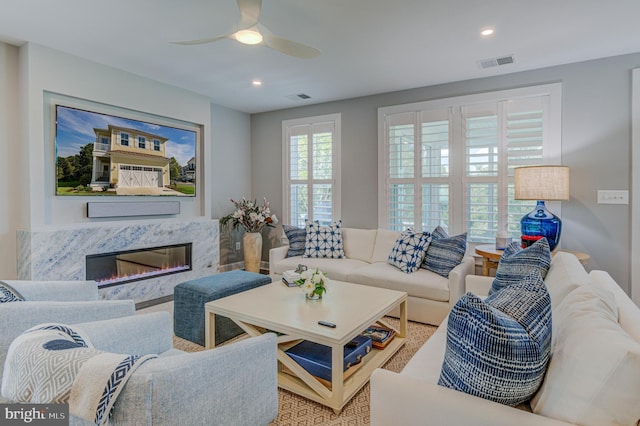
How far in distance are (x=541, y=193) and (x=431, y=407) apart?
2.71 metres

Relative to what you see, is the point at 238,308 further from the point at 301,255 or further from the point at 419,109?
the point at 419,109

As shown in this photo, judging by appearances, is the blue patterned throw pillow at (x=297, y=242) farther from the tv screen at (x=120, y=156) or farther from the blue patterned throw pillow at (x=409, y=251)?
the tv screen at (x=120, y=156)

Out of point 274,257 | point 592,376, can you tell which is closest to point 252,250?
point 274,257

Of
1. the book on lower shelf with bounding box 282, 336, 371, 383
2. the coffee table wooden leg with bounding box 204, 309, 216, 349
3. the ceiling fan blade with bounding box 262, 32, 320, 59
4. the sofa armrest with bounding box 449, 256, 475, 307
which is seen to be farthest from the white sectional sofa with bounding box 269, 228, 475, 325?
the ceiling fan blade with bounding box 262, 32, 320, 59

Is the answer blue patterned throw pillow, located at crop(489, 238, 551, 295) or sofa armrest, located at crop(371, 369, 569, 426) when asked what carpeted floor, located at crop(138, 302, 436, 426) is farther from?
blue patterned throw pillow, located at crop(489, 238, 551, 295)

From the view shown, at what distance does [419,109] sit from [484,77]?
78 cm

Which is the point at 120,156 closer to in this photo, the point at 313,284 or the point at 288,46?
the point at 288,46

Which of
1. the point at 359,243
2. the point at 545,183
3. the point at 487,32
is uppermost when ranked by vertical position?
the point at 487,32

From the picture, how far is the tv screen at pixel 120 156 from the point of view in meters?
3.34

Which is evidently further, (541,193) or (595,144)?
(595,144)

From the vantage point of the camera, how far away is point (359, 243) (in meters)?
4.30

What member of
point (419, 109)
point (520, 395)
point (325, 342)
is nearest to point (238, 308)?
→ point (325, 342)

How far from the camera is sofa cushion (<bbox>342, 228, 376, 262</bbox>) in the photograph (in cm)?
423

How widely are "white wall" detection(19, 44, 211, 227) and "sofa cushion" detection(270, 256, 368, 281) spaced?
1906 mm
